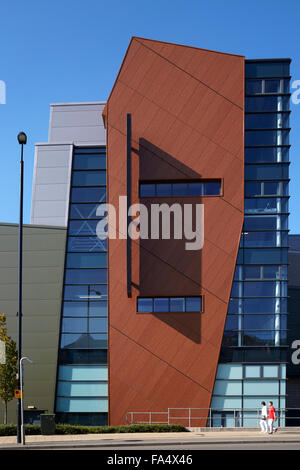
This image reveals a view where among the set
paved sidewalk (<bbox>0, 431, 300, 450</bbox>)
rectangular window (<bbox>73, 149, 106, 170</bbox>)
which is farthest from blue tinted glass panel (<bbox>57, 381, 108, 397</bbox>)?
rectangular window (<bbox>73, 149, 106, 170</bbox>)

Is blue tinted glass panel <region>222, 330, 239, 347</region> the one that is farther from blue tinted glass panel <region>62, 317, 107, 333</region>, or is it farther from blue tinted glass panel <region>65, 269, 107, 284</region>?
blue tinted glass panel <region>65, 269, 107, 284</region>

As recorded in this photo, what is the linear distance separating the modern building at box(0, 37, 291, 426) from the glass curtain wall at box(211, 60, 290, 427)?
6 cm

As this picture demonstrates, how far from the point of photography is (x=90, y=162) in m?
32.1

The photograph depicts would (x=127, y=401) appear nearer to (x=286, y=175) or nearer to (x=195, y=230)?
(x=195, y=230)

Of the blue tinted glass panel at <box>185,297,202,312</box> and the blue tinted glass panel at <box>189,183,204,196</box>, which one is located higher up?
the blue tinted glass panel at <box>189,183,204,196</box>

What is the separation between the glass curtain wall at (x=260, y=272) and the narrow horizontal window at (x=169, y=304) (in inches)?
77.8

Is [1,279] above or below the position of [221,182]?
below

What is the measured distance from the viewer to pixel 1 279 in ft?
101

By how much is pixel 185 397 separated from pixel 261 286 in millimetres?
7549

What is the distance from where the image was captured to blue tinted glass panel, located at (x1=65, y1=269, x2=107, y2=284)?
2997 cm

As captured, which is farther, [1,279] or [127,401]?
[1,279]

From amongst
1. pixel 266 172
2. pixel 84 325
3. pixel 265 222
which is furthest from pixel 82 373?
pixel 266 172

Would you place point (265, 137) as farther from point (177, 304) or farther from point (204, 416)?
point (204, 416)
